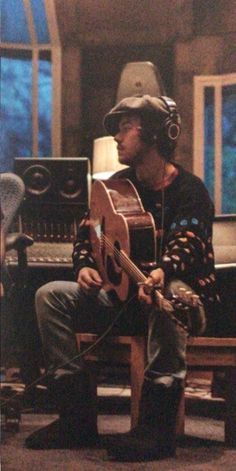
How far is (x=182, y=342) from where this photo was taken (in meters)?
1.57

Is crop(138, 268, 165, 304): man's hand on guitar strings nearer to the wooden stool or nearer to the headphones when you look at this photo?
the wooden stool

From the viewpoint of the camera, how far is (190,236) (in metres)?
1.59

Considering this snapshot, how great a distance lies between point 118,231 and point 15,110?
1.45 ft

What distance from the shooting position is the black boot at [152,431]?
1546 millimetres

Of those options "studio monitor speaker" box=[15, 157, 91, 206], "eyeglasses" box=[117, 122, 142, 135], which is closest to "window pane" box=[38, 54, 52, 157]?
"studio monitor speaker" box=[15, 157, 91, 206]

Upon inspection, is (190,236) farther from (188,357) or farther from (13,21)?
(13,21)

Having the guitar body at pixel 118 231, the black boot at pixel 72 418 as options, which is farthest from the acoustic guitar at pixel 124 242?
the black boot at pixel 72 418

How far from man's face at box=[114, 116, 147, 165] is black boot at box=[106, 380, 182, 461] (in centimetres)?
50

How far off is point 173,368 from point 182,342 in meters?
0.06

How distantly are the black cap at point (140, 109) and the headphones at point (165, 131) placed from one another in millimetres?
11

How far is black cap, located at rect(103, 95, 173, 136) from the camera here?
1.64 m

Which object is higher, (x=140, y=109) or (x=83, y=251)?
(x=140, y=109)

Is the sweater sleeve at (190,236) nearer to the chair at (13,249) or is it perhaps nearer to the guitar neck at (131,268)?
the guitar neck at (131,268)

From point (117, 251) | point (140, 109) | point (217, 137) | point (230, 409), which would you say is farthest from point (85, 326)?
point (217, 137)
